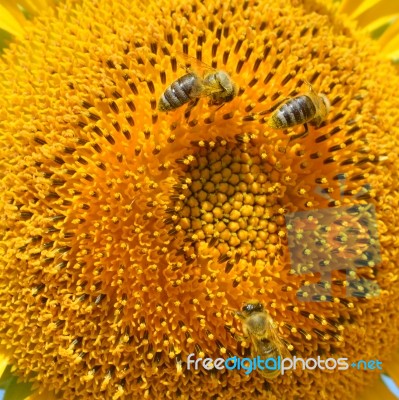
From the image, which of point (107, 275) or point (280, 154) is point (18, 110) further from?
point (280, 154)

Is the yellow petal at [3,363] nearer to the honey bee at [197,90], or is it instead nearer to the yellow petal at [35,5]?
the honey bee at [197,90]

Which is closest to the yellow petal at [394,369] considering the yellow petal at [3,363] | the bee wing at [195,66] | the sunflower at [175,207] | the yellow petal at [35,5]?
the sunflower at [175,207]

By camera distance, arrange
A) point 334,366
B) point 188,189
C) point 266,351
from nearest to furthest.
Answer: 1. point 266,351
2. point 188,189
3. point 334,366

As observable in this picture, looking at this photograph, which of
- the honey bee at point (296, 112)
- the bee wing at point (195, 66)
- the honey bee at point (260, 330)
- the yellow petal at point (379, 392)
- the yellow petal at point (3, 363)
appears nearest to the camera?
the honey bee at point (260, 330)

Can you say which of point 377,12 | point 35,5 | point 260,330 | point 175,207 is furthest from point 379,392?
point 35,5

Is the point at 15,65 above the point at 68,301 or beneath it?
above

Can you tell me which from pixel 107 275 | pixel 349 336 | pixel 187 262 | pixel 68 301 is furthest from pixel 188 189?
pixel 349 336

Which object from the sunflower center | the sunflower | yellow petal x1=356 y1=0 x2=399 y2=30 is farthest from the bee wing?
yellow petal x1=356 y1=0 x2=399 y2=30
